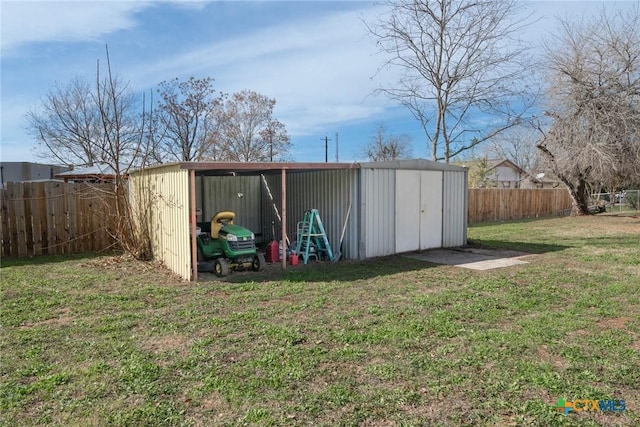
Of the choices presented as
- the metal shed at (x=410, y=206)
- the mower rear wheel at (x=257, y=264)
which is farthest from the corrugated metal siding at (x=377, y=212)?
the mower rear wheel at (x=257, y=264)

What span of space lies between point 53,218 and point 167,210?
128 inches

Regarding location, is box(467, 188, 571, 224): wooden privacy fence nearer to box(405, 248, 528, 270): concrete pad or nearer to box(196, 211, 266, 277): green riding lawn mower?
box(405, 248, 528, 270): concrete pad

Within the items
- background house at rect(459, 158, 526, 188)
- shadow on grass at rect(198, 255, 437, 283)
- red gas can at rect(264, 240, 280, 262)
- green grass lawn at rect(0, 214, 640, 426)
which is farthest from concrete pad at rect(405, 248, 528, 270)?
background house at rect(459, 158, 526, 188)

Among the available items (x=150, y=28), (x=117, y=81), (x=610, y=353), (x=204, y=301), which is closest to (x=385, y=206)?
(x=204, y=301)

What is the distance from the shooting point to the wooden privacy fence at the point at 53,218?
794 centimetres

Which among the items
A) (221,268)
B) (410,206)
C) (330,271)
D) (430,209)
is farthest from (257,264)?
(430,209)

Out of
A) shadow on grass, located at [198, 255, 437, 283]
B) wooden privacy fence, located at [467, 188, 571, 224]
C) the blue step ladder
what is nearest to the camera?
shadow on grass, located at [198, 255, 437, 283]

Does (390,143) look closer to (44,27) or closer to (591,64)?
(591,64)

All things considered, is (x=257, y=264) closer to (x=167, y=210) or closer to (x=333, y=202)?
(x=167, y=210)

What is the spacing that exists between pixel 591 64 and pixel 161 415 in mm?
19199

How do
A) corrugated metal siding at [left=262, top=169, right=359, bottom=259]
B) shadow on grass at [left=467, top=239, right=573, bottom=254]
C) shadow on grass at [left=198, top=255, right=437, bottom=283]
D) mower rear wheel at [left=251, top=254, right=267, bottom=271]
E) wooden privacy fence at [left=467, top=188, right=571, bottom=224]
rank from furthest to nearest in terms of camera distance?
1. wooden privacy fence at [left=467, top=188, right=571, bottom=224]
2. shadow on grass at [left=467, top=239, right=573, bottom=254]
3. corrugated metal siding at [left=262, top=169, right=359, bottom=259]
4. mower rear wheel at [left=251, top=254, right=267, bottom=271]
5. shadow on grass at [left=198, top=255, right=437, bottom=283]

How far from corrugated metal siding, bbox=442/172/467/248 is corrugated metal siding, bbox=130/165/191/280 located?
19.2ft

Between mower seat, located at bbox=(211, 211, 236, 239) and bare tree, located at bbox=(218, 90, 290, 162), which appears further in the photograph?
bare tree, located at bbox=(218, 90, 290, 162)

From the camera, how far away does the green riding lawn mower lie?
675cm
